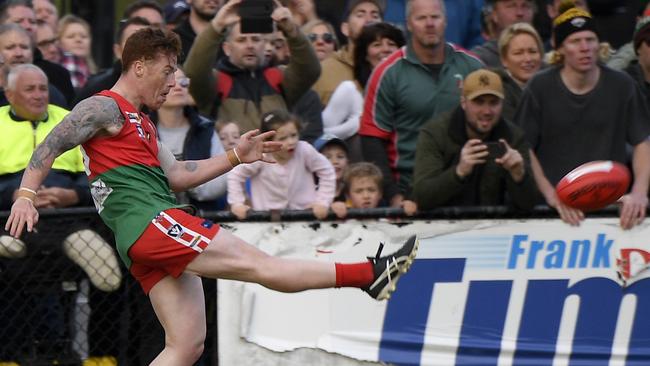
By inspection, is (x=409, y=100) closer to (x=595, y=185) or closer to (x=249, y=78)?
(x=249, y=78)

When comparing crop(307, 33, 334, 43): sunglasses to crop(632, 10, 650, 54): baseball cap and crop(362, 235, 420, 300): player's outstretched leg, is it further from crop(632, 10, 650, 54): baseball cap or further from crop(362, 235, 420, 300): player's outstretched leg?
crop(362, 235, 420, 300): player's outstretched leg

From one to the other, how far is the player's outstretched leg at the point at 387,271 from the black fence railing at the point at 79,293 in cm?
131

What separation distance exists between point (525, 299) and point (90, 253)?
2616 mm

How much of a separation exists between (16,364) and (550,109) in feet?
12.0

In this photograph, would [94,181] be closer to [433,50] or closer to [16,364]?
[16,364]

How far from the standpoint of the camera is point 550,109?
342 inches

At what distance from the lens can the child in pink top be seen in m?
8.58

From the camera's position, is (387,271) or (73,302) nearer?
(387,271)

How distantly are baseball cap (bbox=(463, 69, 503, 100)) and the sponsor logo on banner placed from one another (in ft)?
2.65

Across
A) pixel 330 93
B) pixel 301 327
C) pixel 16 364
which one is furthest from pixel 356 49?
pixel 16 364

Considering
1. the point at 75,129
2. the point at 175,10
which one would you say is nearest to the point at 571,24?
the point at 175,10

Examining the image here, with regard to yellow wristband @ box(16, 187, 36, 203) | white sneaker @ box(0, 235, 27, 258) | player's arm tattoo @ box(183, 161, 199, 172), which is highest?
player's arm tattoo @ box(183, 161, 199, 172)

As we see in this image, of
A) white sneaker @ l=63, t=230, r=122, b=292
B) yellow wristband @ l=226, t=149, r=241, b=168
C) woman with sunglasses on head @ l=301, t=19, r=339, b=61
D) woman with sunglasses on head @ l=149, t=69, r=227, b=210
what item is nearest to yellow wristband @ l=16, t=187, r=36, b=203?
yellow wristband @ l=226, t=149, r=241, b=168

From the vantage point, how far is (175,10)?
433 inches
